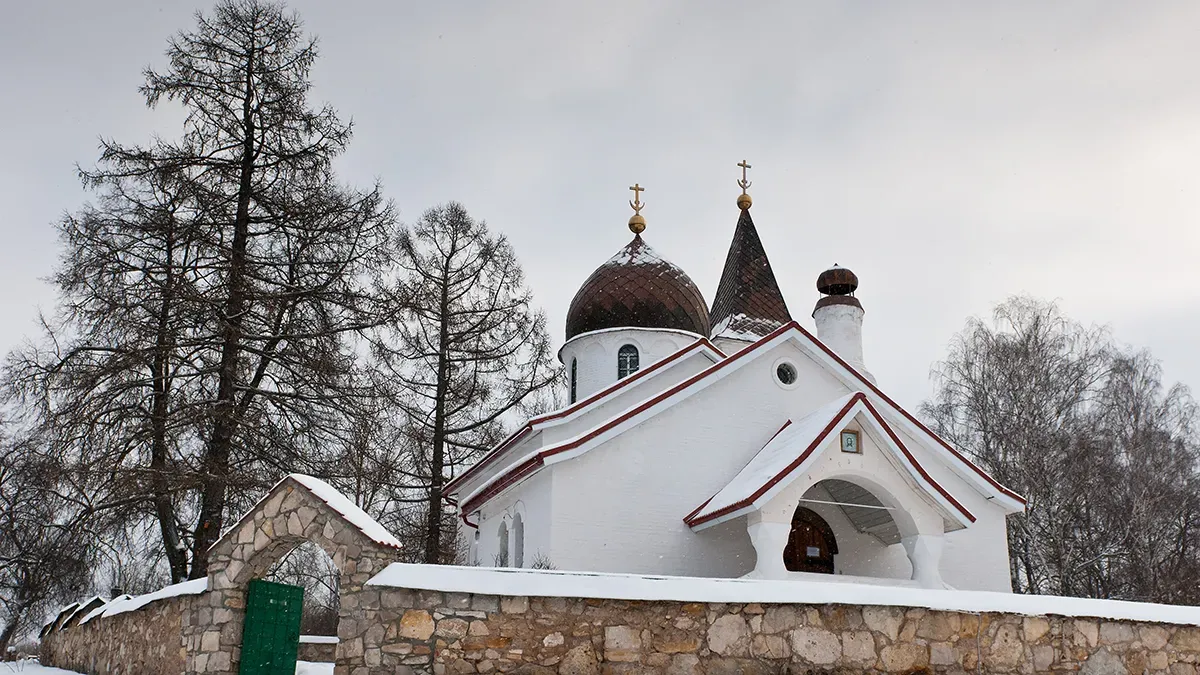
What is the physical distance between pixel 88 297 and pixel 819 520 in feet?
35.2

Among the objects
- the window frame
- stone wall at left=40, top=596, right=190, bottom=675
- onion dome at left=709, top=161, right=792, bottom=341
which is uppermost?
onion dome at left=709, top=161, right=792, bottom=341

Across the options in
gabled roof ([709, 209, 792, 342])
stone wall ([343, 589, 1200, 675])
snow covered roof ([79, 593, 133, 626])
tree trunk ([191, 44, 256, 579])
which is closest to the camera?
stone wall ([343, 589, 1200, 675])

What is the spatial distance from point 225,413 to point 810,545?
845 centimetres

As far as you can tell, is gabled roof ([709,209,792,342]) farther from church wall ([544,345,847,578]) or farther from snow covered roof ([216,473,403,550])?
snow covered roof ([216,473,403,550])

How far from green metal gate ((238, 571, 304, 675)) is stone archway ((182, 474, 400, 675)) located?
0.23 ft

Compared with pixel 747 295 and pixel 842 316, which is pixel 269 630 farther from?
pixel 747 295

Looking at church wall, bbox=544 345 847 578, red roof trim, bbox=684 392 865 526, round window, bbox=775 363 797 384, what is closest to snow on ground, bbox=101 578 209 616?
church wall, bbox=544 345 847 578

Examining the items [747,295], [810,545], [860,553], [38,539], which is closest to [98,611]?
[38,539]

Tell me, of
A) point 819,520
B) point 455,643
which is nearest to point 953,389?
point 819,520

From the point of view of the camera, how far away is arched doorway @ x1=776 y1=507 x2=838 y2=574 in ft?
48.8

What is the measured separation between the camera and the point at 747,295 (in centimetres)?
2506

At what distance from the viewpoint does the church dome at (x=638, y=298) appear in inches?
797

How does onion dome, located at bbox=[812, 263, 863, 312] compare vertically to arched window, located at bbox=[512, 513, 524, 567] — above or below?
above

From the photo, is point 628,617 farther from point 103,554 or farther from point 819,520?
point 103,554
